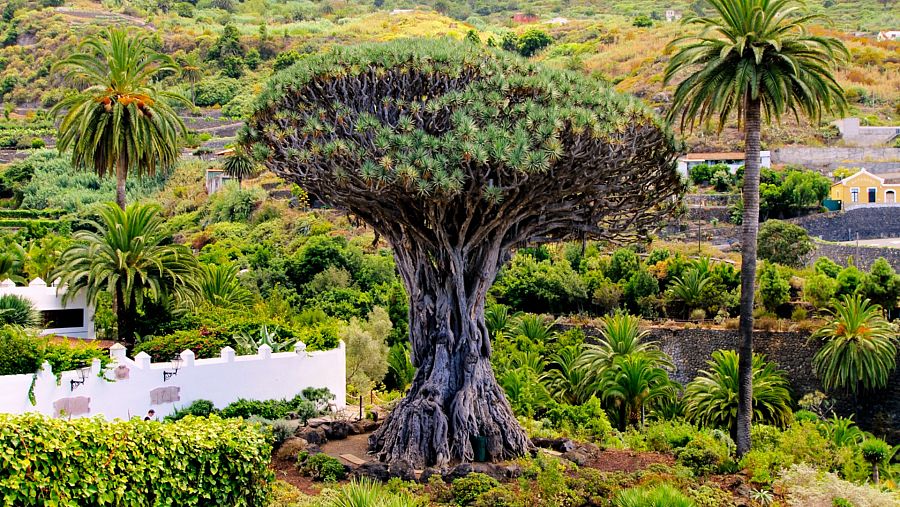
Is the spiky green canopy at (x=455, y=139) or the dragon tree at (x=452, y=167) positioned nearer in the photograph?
the spiky green canopy at (x=455, y=139)

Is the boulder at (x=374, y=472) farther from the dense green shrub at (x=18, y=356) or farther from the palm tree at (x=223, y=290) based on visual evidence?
the palm tree at (x=223, y=290)

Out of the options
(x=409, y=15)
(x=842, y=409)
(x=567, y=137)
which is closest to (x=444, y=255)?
(x=567, y=137)

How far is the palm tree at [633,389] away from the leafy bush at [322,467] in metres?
12.5

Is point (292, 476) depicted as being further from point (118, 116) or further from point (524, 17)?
point (524, 17)

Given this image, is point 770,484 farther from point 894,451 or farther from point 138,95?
point 138,95

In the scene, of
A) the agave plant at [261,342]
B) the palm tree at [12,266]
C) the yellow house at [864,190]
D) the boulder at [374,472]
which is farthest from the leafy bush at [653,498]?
the yellow house at [864,190]

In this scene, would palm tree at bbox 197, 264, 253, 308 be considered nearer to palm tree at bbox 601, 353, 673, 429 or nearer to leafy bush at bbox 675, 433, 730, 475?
palm tree at bbox 601, 353, 673, 429

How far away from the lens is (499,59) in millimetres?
21109

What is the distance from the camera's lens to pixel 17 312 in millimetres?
25906

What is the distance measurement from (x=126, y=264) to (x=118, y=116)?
3863 mm

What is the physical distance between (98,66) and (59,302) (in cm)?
660

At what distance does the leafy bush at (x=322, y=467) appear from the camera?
19141mm

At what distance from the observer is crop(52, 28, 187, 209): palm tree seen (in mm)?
26844

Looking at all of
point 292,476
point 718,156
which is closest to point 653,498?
point 292,476
